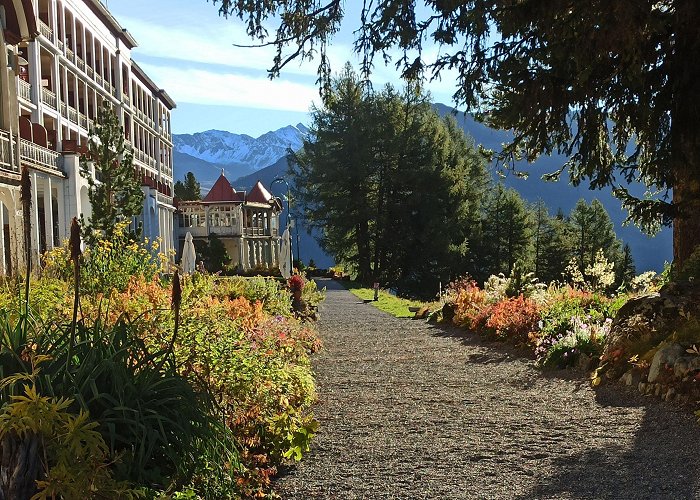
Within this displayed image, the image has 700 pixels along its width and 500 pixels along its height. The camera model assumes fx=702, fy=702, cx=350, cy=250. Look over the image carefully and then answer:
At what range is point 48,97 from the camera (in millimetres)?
33156

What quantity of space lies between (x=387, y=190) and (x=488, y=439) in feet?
146

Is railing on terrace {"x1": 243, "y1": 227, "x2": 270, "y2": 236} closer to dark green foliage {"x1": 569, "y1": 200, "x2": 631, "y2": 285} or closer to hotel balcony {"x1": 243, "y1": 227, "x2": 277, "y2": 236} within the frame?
hotel balcony {"x1": 243, "y1": 227, "x2": 277, "y2": 236}

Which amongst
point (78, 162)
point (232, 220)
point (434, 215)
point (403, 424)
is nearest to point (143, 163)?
point (232, 220)

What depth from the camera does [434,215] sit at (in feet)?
159

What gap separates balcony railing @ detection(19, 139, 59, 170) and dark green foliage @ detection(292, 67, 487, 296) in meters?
23.1

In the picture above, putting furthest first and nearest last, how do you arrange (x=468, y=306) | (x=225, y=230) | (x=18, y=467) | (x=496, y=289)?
1. (x=225, y=230)
2. (x=496, y=289)
3. (x=468, y=306)
4. (x=18, y=467)

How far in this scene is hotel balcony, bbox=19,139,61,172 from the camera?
2269 cm

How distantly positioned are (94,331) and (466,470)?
115 inches

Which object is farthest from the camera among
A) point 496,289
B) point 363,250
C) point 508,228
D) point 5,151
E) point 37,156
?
point 508,228

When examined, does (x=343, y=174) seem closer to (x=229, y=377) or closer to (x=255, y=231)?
(x=255, y=231)

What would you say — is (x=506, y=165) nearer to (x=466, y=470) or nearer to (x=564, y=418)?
(x=564, y=418)

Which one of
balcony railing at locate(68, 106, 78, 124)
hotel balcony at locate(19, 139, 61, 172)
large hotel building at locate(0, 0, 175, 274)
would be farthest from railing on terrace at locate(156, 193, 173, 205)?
hotel balcony at locate(19, 139, 61, 172)

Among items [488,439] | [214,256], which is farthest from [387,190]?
[488,439]

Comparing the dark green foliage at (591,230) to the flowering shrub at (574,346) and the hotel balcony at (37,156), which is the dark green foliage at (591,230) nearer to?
the hotel balcony at (37,156)
